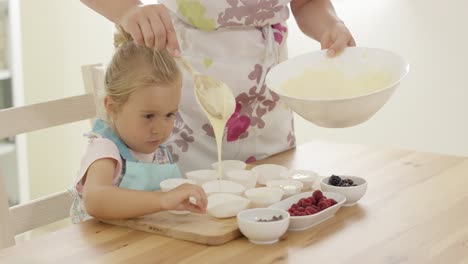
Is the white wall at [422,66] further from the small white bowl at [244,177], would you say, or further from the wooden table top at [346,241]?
the small white bowl at [244,177]

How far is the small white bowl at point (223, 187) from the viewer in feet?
4.90

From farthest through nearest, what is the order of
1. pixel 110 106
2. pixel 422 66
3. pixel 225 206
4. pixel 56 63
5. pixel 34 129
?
pixel 56 63 < pixel 422 66 < pixel 34 129 < pixel 110 106 < pixel 225 206

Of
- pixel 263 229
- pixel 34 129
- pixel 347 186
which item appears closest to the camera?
pixel 263 229

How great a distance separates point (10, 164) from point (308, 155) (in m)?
2.20

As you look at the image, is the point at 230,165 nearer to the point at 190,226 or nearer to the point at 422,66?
the point at 190,226

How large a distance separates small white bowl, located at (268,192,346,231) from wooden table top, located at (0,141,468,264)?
12 mm

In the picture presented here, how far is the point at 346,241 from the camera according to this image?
1.29m

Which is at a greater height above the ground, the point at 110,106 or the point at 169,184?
the point at 110,106

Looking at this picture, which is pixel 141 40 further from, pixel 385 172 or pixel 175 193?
pixel 385 172

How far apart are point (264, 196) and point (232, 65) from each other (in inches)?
17.7

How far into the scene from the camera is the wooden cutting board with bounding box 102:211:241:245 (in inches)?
50.7

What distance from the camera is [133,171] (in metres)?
1.56

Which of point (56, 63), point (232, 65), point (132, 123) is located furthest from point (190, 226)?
point (56, 63)

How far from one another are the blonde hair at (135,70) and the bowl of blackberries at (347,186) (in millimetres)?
371
